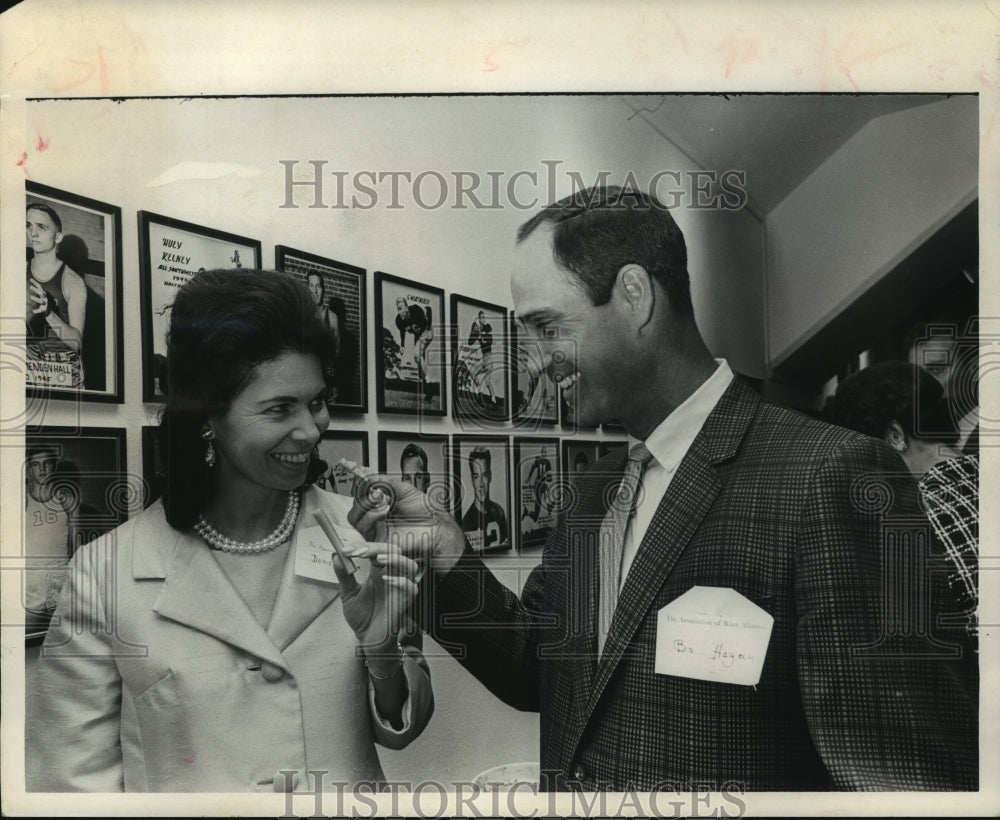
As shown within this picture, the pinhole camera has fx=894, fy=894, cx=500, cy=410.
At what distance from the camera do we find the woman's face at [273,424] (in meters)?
1.67

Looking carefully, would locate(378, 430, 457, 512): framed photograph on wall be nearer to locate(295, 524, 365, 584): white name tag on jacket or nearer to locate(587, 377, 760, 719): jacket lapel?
locate(295, 524, 365, 584): white name tag on jacket

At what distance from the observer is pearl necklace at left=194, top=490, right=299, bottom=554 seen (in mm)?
1702

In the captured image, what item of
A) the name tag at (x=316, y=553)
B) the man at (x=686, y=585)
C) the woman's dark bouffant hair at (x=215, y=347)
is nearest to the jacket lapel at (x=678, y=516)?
the man at (x=686, y=585)

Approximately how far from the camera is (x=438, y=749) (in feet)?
5.73

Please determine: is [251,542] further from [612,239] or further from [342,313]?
[612,239]

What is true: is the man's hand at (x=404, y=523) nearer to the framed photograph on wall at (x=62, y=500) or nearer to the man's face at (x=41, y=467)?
the framed photograph on wall at (x=62, y=500)

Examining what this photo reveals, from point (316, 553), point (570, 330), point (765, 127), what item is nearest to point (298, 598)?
point (316, 553)

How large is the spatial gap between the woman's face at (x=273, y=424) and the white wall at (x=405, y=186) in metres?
0.08

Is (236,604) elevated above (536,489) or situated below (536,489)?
below

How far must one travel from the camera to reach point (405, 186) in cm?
171

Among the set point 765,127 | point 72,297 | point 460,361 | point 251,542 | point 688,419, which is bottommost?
point 251,542

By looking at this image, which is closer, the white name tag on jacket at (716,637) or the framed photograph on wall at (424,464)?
the white name tag on jacket at (716,637)

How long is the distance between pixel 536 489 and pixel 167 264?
82 cm

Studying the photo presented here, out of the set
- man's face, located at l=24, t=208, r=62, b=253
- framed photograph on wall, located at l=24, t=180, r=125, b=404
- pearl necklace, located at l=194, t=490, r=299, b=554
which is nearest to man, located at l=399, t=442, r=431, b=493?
pearl necklace, located at l=194, t=490, r=299, b=554
